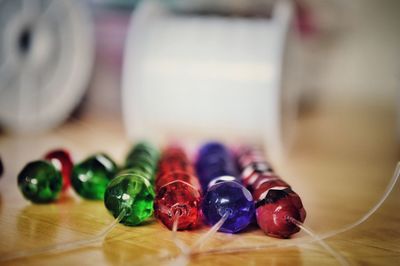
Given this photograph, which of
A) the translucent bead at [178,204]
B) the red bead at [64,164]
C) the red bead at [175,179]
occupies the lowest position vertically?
the translucent bead at [178,204]

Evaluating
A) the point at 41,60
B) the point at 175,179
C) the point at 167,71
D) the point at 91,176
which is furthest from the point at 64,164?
the point at 41,60

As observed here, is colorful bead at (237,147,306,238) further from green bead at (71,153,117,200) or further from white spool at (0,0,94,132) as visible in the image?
white spool at (0,0,94,132)

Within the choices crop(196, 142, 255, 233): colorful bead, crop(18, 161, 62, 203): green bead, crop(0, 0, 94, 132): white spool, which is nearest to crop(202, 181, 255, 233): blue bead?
crop(196, 142, 255, 233): colorful bead

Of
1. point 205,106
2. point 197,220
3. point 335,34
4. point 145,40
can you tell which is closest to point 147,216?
point 197,220

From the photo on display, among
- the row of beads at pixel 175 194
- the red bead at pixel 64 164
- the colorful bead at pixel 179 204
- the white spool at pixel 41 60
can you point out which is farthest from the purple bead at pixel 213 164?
the white spool at pixel 41 60

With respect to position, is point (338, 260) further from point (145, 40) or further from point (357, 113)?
point (357, 113)

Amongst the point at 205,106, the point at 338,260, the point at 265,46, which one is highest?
the point at 265,46

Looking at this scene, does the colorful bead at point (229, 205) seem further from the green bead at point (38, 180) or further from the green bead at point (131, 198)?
the green bead at point (38, 180)
